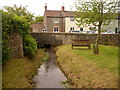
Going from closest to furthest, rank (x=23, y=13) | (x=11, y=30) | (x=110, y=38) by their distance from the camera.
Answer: (x=11, y=30), (x=110, y=38), (x=23, y=13)

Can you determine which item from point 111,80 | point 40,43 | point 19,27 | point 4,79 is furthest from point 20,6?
point 111,80

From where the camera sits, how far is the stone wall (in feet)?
36.9

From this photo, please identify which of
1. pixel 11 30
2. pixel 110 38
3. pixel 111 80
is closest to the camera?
pixel 111 80

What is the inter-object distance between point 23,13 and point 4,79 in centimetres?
2326

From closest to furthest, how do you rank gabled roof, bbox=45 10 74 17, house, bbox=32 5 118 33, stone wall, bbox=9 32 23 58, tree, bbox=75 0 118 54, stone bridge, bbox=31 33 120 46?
stone wall, bbox=9 32 23 58, tree, bbox=75 0 118 54, stone bridge, bbox=31 33 120 46, house, bbox=32 5 118 33, gabled roof, bbox=45 10 74 17

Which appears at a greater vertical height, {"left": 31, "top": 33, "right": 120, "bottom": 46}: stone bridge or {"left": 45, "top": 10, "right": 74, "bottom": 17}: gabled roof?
{"left": 45, "top": 10, "right": 74, "bottom": 17}: gabled roof

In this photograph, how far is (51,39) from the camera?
2430 cm

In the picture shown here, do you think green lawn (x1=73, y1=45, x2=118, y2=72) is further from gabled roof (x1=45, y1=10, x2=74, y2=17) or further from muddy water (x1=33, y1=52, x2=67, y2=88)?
gabled roof (x1=45, y1=10, x2=74, y2=17)

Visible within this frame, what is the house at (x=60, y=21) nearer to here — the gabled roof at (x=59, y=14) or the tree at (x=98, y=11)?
the gabled roof at (x=59, y=14)

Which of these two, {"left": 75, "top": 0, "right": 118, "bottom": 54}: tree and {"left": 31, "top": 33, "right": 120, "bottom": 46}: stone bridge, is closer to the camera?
{"left": 75, "top": 0, "right": 118, "bottom": 54}: tree

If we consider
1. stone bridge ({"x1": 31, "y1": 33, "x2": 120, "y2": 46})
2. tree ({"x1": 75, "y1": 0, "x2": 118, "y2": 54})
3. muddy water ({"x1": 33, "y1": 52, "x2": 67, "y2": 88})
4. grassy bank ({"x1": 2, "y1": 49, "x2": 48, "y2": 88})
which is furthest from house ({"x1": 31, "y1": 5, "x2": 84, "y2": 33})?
grassy bank ({"x1": 2, "y1": 49, "x2": 48, "y2": 88})

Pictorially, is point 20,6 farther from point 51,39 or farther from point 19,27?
point 19,27

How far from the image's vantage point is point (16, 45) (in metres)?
11.7

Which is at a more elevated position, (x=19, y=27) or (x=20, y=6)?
(x=20, y=6)
